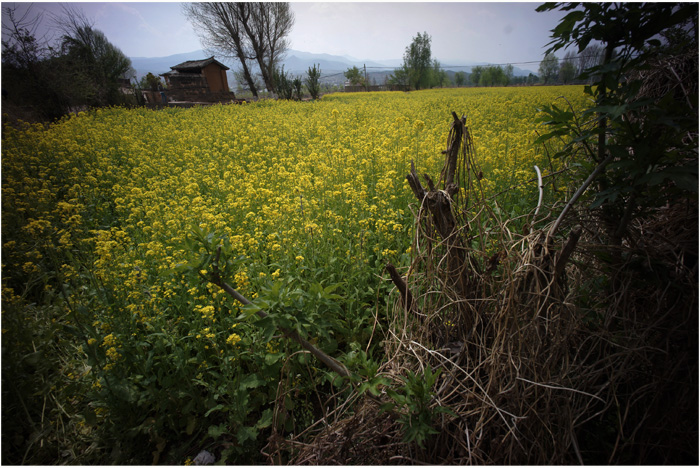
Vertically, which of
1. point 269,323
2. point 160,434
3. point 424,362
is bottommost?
point 160,434

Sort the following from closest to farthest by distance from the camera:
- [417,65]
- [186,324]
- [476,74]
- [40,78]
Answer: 1. [186,324]
2. [40,78]
3. [417,65]
4. [476,74]

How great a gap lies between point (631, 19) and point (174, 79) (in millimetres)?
26169

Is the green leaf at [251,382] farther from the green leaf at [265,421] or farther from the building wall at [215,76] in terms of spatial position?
the building wall at [215,76]

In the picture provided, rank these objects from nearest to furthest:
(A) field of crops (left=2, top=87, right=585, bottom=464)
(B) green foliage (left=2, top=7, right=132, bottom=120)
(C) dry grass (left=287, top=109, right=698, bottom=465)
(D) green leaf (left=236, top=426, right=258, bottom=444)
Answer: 1. (C) dry grass (left=287, top=109, right=698, bottom=465)
2. (D) green leaf (left=236, top=426, right=258, bottom=444)
3. (A) field of crops (left=2, top=87, right=585, bottom=464)
4. (B) green foliage (left=2, top=7, right=132, bottom=120)

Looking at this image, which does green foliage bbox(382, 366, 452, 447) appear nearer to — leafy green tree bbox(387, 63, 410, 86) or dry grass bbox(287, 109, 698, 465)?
dry grass bbox(287, 109, 698, 465)

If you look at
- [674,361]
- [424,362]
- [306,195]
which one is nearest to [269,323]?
[424,362]

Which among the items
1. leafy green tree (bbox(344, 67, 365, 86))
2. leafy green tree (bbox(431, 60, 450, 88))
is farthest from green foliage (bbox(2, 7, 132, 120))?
leafy green tree (bbox(431, 60, 450, 88))

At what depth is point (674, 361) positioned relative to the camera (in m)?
1.30

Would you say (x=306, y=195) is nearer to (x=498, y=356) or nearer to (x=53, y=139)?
(x=498, y=356)

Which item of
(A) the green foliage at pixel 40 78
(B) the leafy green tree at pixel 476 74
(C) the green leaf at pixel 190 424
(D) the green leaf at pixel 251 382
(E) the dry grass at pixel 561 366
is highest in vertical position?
(B) the leafy green tree at pixel 476 74

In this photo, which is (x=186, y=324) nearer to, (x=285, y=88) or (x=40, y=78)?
(x=40, y=78)

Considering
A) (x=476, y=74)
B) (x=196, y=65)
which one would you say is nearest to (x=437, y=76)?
(x=476, y=74)

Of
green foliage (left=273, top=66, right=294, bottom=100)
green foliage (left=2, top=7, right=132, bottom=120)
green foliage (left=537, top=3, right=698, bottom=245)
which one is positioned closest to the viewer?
green foliage (left=537, top=3, right=698, bottom=245)

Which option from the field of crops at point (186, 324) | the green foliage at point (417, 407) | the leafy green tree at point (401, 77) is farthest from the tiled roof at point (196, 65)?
the green foliage at point (417, 407)
